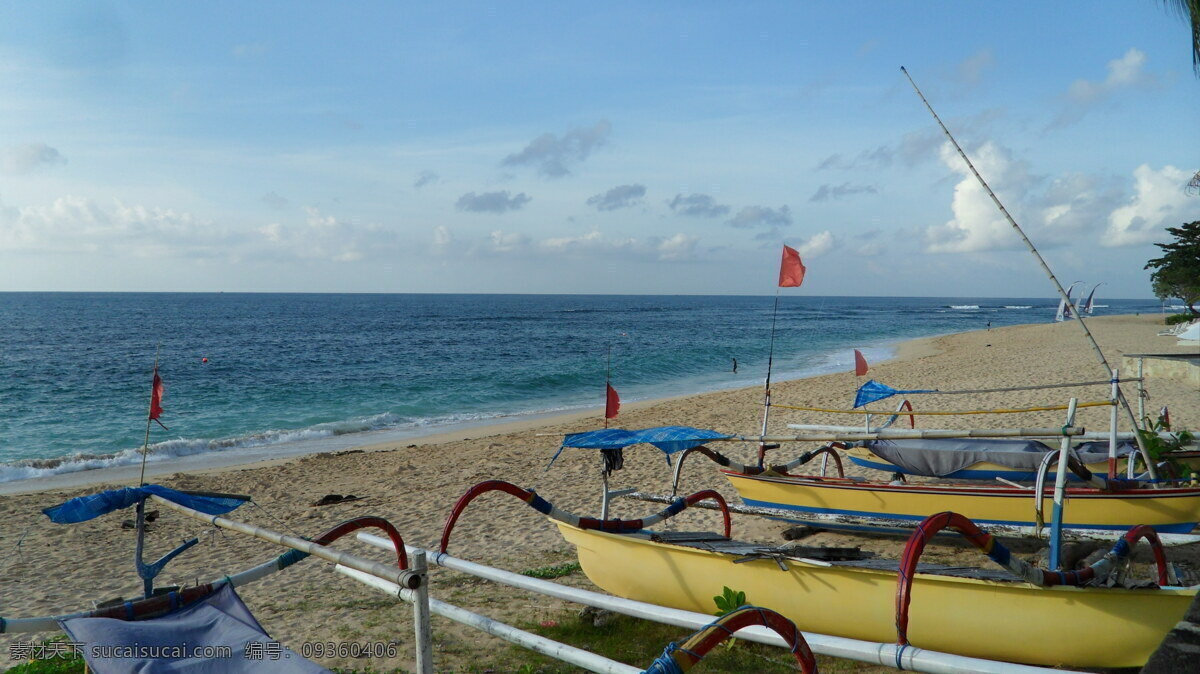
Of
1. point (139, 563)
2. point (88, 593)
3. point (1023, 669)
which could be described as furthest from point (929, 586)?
point (88, 593)

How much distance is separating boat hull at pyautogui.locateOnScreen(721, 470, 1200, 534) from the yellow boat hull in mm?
2647

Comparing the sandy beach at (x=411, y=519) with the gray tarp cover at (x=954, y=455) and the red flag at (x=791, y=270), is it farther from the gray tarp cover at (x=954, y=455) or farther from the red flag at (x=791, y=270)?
the red flag at (x=791, y=270)

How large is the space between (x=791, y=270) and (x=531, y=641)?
18.4 feet

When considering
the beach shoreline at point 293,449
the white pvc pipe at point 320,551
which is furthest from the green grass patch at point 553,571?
the beach shoreline at point 293,449

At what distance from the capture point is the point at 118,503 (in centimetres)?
410

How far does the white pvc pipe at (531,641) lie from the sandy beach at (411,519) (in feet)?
3.08

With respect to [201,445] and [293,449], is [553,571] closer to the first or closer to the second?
[293,449]

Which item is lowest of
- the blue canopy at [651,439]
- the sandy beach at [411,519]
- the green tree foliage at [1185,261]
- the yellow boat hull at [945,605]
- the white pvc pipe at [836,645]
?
Result: the sandy beach at [411,519]

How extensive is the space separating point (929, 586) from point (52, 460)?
18191 mm

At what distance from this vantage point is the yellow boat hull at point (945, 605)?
428cm

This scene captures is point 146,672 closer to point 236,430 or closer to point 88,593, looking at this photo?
point 88,593

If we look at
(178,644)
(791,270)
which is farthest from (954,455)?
(178,644)

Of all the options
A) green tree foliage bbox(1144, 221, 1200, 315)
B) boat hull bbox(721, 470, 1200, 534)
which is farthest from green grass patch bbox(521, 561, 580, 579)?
green tree foliage bbox(1144, 221, 1200, 315)

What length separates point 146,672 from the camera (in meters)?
3.14
